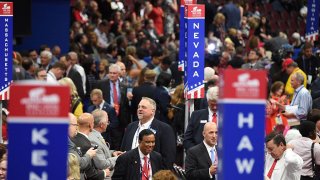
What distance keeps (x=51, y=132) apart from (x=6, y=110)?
7.63 metres

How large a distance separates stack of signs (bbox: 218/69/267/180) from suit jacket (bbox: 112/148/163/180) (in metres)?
4.05

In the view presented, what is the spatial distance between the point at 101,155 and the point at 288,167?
2.07m

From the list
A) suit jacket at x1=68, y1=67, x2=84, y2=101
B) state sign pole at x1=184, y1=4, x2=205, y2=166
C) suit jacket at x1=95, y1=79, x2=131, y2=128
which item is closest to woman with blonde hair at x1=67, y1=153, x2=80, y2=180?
state sign pole at x1=184, y1=4, x2=205, y2=166

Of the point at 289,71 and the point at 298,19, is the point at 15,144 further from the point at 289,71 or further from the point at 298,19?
the point at 298,19

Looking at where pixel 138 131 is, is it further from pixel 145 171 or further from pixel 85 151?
pixel 85 151

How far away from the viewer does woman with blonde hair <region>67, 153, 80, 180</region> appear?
9.59 metres

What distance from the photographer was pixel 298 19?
30359 mm

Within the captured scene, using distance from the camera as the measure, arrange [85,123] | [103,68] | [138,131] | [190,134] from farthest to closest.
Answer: [103,68], [190,134], [138,131], [85,123]

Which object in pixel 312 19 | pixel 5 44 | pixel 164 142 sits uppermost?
pixel 312 19

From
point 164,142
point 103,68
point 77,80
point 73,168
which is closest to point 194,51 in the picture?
point 164,142

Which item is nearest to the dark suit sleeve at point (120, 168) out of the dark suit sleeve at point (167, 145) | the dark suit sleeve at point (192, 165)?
the dark suit sleeve at point (192, 165)

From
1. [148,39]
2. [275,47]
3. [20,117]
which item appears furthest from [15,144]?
[148,39]

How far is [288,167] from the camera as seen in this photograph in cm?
1059

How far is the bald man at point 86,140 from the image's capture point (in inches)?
432
